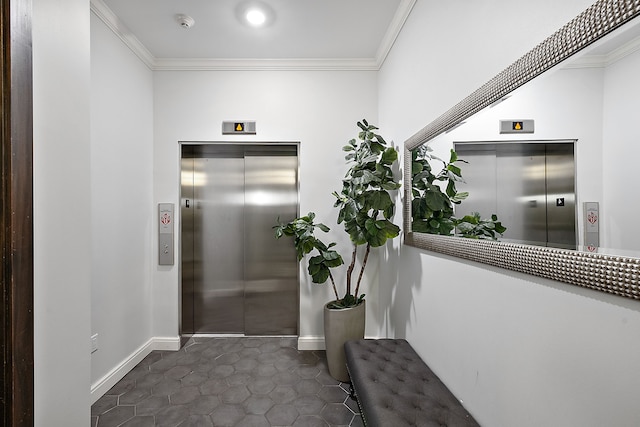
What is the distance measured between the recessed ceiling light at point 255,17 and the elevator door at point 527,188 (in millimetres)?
2038

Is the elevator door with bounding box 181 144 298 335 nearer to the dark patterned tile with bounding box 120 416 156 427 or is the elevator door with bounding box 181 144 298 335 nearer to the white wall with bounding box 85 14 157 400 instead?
the white wall with bounding box 85 14 157 400

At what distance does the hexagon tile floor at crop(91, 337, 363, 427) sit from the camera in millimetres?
2080

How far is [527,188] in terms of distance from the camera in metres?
1.08

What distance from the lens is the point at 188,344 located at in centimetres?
326

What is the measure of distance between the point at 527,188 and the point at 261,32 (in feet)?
8.52

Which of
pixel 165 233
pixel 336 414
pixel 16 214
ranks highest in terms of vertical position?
pixel 16 214

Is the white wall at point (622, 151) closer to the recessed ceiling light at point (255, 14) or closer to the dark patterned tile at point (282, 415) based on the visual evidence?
the dark patterned tile at point (282, 415)

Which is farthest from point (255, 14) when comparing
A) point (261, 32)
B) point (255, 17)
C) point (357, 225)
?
point (357, 225)

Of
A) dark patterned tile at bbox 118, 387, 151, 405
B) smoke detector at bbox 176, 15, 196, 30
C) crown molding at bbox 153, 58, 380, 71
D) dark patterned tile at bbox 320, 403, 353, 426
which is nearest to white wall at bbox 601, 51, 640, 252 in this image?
dark patterned tile at bbox 320, 403, 353, 426

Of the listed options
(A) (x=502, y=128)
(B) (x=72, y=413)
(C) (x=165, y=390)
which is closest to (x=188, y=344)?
(C) (x=165, y=390)

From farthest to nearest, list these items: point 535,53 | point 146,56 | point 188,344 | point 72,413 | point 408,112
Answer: point 188,344 < point 146,56 < point 408,112 < point 72,413 < point 535,53

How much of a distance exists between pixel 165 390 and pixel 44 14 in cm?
257

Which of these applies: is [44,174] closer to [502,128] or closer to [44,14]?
[44,14]

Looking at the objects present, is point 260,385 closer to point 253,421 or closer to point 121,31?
point 253,421
